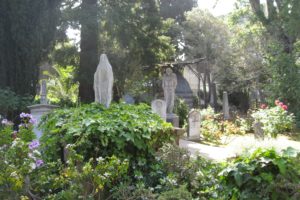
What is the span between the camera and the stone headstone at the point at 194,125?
50.0 ft

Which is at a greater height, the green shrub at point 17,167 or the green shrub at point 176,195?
the green shrub at point 17,167

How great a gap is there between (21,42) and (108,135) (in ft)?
34.4

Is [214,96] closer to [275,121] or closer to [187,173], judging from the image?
[275,121]

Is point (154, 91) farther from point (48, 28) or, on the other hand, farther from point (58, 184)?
point (58, 184)

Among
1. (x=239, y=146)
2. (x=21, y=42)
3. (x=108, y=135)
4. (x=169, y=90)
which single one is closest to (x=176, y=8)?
(x=169, y=90)

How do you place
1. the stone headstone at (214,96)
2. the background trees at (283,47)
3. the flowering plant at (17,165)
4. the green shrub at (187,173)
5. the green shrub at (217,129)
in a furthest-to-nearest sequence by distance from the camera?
the stone headstone at (214,96), the background trees at (283,47), the green shrub at (217,129), the green shrub at (187,173), the flowering plant at (17,165)

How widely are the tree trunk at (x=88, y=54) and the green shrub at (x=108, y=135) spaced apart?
1179 cm

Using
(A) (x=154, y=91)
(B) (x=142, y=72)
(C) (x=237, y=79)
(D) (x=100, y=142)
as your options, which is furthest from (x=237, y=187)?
(C) (x=237, y=79)

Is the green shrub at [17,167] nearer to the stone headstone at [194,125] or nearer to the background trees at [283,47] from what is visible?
the stone headstone at [194,125]

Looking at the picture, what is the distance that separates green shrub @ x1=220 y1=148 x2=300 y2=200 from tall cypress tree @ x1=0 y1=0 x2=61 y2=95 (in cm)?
1182

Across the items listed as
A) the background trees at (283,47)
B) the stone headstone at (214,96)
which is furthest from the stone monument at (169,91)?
the stone headstone at (214,96)

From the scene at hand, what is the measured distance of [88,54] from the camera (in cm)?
1812

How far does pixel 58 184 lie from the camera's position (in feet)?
14.1

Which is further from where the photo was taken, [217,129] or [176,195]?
[217,129]
